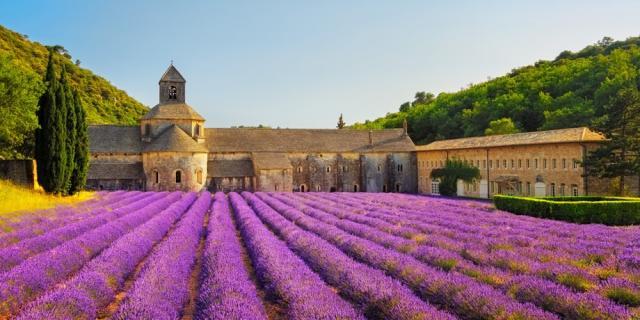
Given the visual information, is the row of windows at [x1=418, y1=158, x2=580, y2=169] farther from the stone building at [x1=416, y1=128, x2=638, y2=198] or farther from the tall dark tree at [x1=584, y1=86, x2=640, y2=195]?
the tall dark tree at [x1=584, y1=86, x2=640, y2=195]

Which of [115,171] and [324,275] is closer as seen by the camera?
[324,275]

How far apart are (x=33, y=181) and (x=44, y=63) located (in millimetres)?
71091

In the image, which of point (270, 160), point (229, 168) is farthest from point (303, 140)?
point (229, 168)

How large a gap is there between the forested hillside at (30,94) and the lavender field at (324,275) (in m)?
12.3

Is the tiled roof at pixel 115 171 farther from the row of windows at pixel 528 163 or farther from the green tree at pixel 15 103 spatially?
the row of windows at pixel 528 163

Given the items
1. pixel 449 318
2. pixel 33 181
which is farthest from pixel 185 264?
pixel 33 181

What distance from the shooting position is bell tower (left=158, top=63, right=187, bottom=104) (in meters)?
46.4

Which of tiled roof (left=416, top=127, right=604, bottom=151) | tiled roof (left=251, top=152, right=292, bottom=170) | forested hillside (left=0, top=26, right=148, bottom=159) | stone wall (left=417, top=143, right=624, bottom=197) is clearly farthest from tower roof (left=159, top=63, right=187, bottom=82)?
stone wall (left=417, top=143, right=624, bottom=197)

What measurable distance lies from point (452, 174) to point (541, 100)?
25.3 m

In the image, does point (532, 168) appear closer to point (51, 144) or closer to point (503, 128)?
point (503, 128)

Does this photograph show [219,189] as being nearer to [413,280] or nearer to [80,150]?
[80,150]

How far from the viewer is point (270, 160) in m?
44.3

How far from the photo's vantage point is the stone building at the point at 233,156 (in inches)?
1602

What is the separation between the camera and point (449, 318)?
18.4 feet
